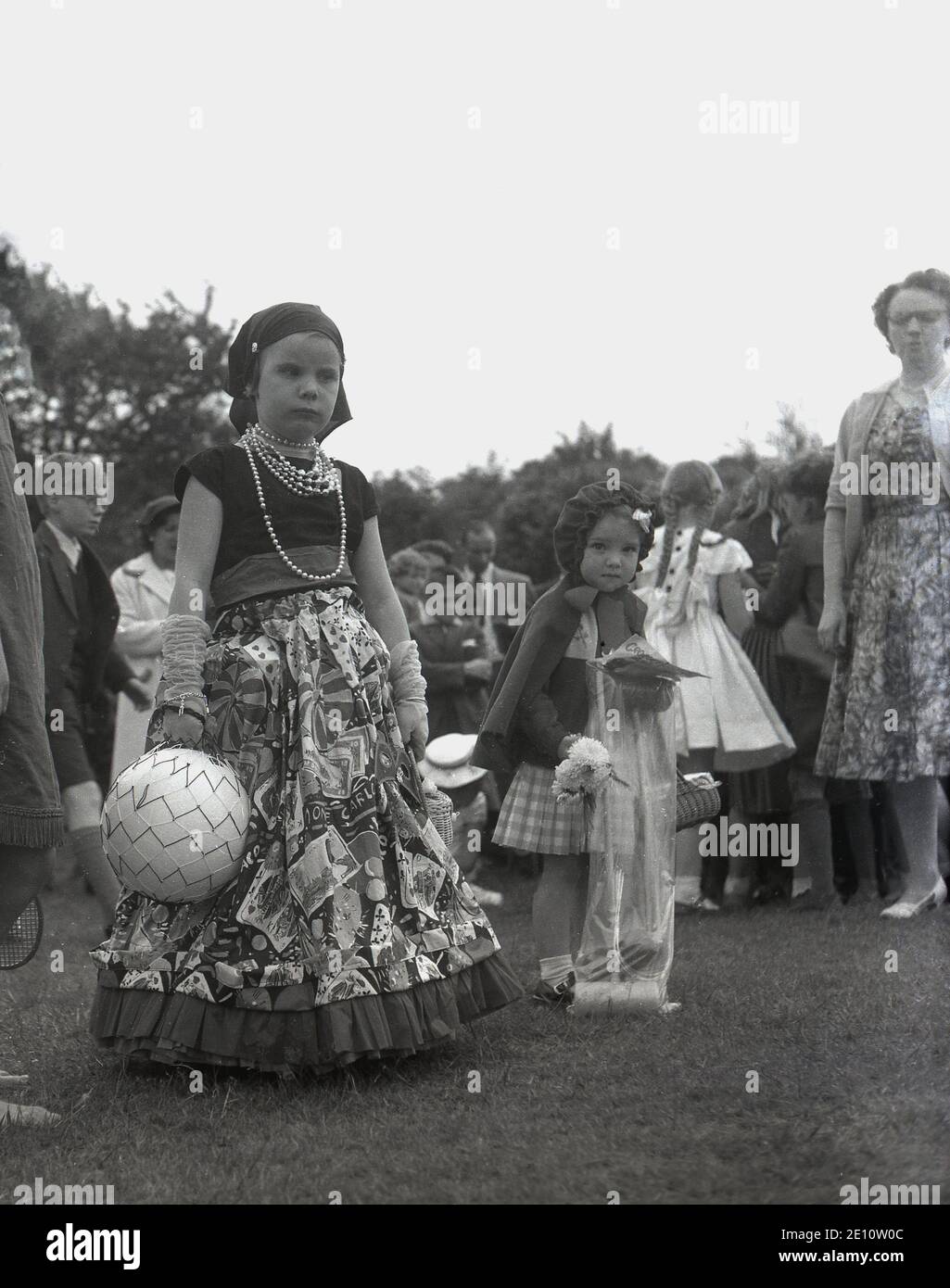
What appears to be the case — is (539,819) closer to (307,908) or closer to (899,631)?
(307,908)

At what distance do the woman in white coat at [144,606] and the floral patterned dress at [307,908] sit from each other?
3953 millimetres

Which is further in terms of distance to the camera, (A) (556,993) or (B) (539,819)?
(B) (539,819)

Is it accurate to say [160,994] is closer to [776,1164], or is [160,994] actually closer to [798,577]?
[776,1164]

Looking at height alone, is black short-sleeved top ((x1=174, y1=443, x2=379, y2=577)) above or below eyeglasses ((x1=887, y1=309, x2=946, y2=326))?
below

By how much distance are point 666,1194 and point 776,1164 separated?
0.24 meters

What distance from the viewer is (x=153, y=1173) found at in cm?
341

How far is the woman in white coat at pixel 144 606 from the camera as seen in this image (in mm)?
8336

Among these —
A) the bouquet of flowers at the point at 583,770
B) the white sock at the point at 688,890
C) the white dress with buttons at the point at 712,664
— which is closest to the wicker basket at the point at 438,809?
the bouquet of flowers at the point at 583,770

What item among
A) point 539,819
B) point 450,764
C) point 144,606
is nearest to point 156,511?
point 144,606

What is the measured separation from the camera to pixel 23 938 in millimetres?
4070

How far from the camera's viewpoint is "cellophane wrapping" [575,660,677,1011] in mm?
5051

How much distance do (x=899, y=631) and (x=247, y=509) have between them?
10.7ft

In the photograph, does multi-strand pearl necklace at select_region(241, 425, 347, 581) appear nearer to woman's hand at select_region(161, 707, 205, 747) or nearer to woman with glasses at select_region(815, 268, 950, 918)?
woman's hand at select_region(161, 707, 205, 747)

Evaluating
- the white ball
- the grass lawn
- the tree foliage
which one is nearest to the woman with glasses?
the grass lawn
